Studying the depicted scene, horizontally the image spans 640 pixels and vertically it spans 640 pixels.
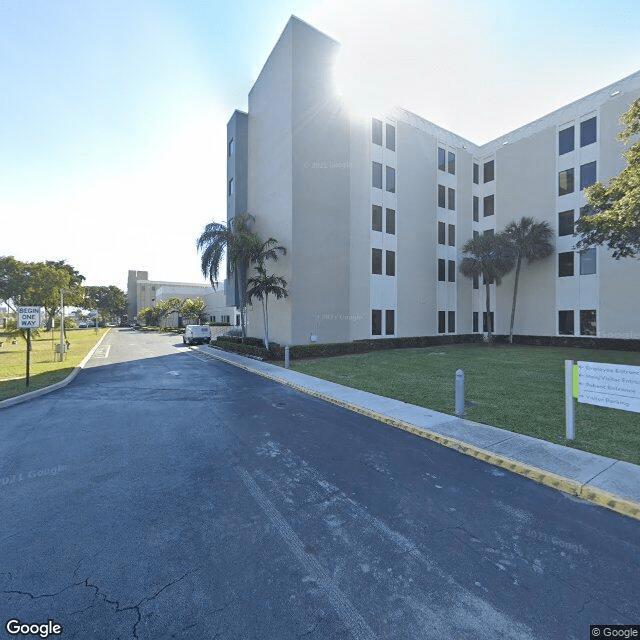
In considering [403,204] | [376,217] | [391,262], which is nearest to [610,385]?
[391,262]

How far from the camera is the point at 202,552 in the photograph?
353cm

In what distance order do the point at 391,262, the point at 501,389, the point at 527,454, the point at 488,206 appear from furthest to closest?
1. the point at 488,206
2. the point at 391,262
3. the point at 501,389
4. the point at 527,454

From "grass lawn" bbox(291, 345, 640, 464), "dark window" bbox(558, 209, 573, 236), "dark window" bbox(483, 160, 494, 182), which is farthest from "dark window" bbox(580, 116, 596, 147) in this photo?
"grass lawn" bbox(291, 345, 640, 464)

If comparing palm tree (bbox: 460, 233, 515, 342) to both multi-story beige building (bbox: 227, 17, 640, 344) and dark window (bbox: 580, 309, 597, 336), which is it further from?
dark window (bbox: 580, 309, 597, 336)

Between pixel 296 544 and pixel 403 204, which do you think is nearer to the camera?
pixel 296 544

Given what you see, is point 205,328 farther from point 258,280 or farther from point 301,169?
point 301,169

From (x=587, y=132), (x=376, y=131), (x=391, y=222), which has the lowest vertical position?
(x=391, y=222)

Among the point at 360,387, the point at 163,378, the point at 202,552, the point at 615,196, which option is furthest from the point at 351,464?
the point at 615,196

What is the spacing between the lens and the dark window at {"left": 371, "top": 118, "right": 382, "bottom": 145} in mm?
24828

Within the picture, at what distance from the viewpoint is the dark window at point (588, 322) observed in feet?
80.4

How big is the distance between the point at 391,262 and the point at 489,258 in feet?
26.0

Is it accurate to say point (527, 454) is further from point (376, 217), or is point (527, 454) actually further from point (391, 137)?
point (391, 137)

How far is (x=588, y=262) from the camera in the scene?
2484 cm

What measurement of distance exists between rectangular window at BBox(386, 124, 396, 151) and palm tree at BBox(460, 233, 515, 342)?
32.3 ft
